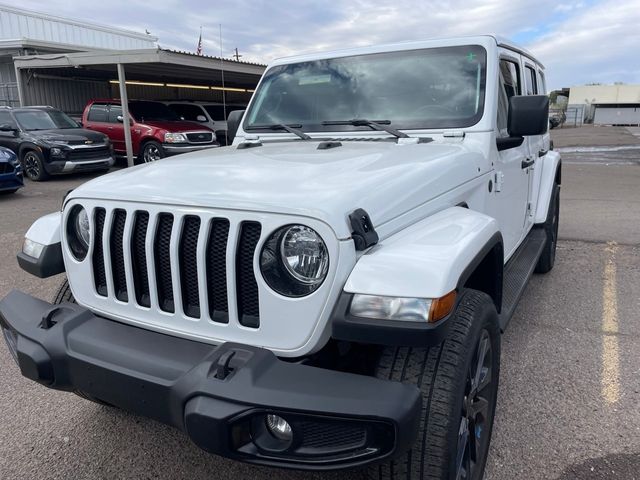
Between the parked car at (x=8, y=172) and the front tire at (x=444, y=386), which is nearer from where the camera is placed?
the front tire at (x=444, y=386)

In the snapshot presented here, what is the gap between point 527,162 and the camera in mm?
4082

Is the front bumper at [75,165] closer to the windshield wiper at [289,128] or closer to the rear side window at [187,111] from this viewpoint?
the rear side window at [187,111]

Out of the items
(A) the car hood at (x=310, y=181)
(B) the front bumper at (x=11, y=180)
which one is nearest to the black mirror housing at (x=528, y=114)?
(A) the car hood at (x=310, y=181)

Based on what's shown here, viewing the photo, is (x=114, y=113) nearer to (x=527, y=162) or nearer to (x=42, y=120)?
(x=42, y=120)

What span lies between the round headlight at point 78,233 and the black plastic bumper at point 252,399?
0.56 meters

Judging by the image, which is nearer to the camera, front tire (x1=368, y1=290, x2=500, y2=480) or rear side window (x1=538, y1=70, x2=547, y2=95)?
front tire (x1=368, y1=290, x2=500, y2=480)

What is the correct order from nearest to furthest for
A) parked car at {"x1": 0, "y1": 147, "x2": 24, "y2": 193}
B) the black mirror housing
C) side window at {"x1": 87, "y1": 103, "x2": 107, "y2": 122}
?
the black mirror housing
parked car at {"x1": 0, "y1": 147, "x2": 24, "y2": 193}
side window at {"x1": 87, "y1": 103, "x2": 107, "y2": 122}

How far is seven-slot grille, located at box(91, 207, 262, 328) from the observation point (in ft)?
6.33

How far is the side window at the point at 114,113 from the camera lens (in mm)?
14750

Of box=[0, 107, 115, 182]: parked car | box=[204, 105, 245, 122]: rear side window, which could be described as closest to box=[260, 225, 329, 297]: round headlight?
box=[0, 107, 115, 182]: parked car

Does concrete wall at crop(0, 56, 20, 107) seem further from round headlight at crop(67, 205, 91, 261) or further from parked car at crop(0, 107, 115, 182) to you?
round headlight at crop(67, 205, 91, 261)

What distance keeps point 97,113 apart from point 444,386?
15356 millimetres

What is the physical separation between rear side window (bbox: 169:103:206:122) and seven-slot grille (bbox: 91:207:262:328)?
46.5 ft

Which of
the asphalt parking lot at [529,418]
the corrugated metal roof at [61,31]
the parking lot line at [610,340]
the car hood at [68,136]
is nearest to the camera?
the asphalt parking lot at [529,418]
